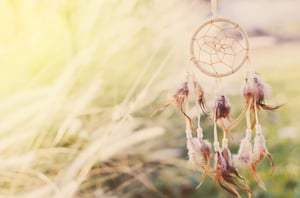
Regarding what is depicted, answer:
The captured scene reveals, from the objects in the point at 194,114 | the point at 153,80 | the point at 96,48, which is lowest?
the point at 194,114

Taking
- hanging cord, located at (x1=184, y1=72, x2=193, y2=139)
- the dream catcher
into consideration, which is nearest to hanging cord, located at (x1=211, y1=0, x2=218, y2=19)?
the dream catcher

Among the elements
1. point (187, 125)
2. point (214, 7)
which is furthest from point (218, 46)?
point (187, 125)

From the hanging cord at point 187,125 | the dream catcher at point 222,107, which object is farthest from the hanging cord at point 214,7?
the hanging cord at point 187,125

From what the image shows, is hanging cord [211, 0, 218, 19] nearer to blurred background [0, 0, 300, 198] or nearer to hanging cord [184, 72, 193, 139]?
blurred background [0, 0, 300, 198]

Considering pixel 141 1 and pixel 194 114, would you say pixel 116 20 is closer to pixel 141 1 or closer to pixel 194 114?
Result: pixel 141 1

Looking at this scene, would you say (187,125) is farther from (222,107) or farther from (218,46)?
(218,46)

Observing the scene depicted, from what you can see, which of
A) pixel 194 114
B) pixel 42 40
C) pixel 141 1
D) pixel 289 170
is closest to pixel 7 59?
pixel 42 40
